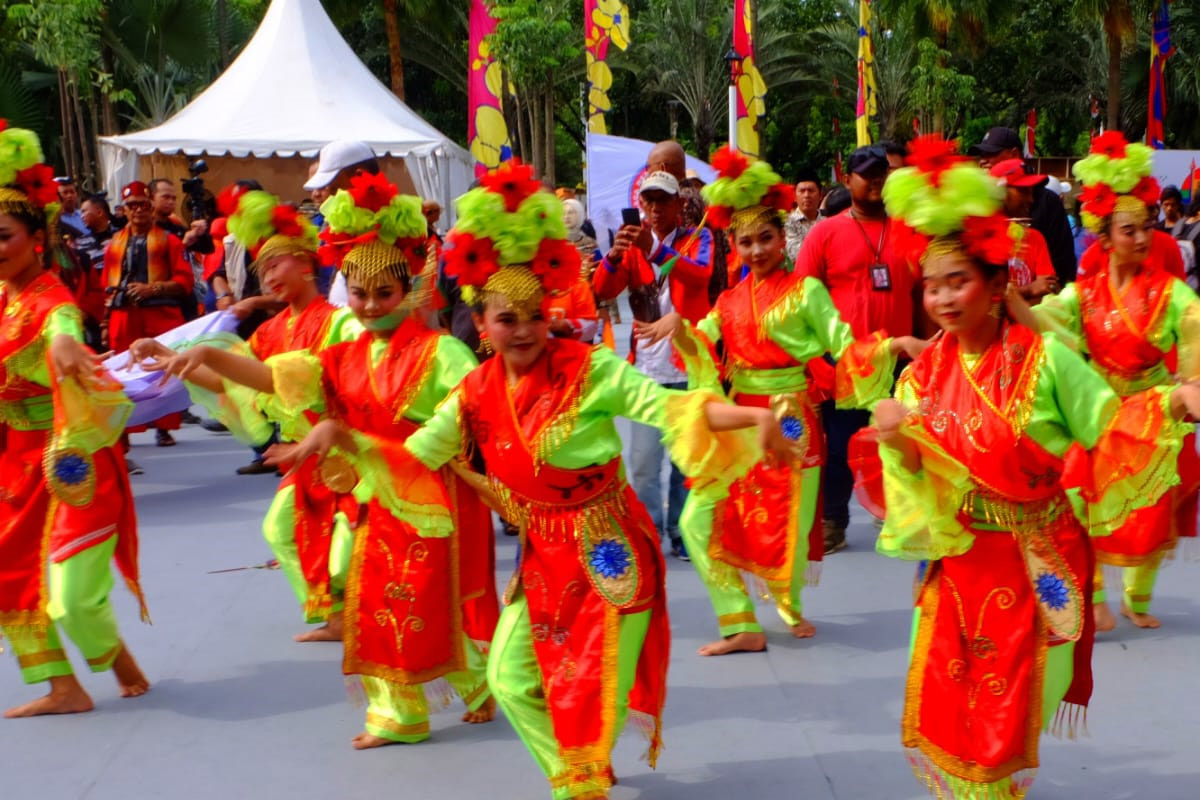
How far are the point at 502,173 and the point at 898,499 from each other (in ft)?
4.44

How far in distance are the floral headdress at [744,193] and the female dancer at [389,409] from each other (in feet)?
4.42

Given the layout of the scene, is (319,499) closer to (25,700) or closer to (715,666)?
(25,700)

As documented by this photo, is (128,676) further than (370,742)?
Yes

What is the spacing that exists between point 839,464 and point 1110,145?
2127mm

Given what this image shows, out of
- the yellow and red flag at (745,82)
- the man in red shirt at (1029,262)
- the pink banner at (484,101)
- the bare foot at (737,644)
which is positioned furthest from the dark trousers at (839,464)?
the pink banner at (484,101)

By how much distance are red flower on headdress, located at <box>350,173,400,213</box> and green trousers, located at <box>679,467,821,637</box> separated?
1.74m

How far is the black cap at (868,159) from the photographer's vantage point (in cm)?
593

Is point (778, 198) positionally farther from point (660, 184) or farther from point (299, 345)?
point (299, 345)

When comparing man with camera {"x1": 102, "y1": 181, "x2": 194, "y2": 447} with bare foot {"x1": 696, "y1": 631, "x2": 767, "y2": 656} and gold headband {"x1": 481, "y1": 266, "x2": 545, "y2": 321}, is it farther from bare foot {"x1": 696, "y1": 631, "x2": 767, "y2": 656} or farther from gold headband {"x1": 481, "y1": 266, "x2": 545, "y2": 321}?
gold headband {"x1": 481, "y1": 266, "x2": 545, "y2": 321}

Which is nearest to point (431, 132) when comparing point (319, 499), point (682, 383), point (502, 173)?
point (682, 383)

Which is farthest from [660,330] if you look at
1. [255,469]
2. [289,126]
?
[289,126]

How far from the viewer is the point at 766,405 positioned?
17.3 ft

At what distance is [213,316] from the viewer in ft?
17.7

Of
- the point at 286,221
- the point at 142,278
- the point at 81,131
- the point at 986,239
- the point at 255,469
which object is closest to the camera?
the point at 986,239
